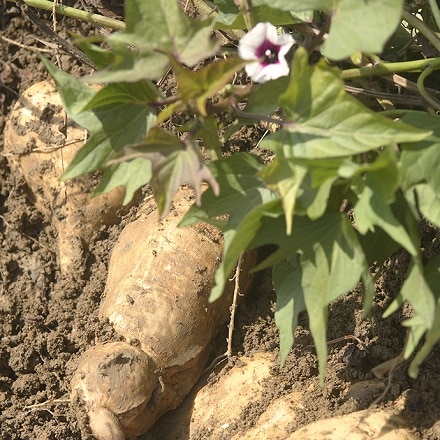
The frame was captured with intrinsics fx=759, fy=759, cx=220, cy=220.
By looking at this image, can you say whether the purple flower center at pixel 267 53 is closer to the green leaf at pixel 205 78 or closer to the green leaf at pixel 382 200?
the green leaf at pixel 205 78

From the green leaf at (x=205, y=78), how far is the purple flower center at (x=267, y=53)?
161mm

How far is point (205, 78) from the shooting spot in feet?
4.54

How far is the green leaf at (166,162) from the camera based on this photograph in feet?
4.50

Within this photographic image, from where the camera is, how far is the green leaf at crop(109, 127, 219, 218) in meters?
1.37

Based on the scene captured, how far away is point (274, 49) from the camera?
5.05 feet

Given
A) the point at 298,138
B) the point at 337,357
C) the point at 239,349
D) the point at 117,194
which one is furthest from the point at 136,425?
the point at 298,138

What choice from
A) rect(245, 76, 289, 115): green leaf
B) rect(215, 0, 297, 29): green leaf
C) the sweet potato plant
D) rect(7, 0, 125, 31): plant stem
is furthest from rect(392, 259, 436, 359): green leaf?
rect(7, 0, 125, 31): plant stem

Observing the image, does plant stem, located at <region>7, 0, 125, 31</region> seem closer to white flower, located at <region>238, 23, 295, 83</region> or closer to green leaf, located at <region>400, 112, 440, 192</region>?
white flower, located at <region>238, 23, 295, 83</region>

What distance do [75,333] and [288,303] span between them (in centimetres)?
90

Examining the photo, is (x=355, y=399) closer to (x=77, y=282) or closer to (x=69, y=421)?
(x=69, y=421)

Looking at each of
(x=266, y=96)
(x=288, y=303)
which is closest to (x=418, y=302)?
(x=288, y=303)

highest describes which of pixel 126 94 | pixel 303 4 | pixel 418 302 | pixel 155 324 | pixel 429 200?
pixel 303 4

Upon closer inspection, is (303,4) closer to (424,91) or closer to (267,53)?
(267,53)

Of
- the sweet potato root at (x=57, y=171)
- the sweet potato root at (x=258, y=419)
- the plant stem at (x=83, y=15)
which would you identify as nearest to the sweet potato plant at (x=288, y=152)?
the sweet potato root at (x=258, y=419)
